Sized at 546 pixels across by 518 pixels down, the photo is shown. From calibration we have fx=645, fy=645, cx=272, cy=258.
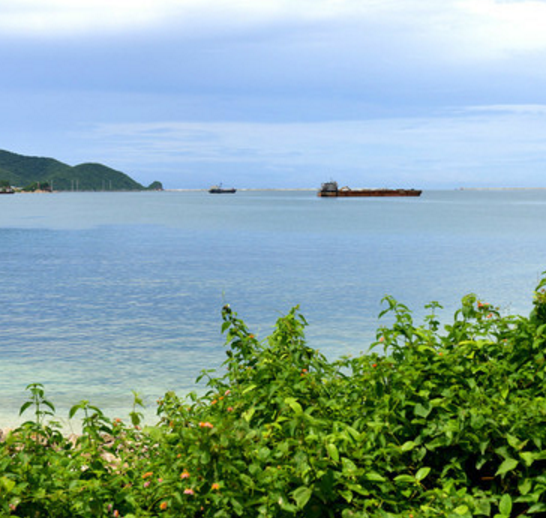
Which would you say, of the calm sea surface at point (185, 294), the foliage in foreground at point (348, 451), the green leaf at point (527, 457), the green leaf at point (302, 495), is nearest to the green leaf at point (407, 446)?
the foliage in foreground at point (348, 451)

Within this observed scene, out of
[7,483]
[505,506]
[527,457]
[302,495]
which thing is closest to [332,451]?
[302,495]

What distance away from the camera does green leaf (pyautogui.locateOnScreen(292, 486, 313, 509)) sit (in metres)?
3.88

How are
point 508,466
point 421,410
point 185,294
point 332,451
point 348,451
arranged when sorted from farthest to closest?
point 185,294 < point 421,410 < point 348,451 < point 508,466 < point 332,451

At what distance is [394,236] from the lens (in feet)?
229

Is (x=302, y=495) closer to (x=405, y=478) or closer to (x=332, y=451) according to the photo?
(x=332, y=451)

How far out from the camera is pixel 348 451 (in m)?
4.59

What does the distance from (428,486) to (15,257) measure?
47.5 meters

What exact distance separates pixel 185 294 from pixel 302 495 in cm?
2607

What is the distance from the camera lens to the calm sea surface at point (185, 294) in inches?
643

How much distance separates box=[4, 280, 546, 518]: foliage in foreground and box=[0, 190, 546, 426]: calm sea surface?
1591 mm

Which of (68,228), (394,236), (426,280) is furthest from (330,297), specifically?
(68,228)

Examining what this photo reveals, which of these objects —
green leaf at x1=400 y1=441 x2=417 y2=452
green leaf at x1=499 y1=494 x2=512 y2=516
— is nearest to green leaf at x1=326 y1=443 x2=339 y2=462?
green leaf at x1=400 y1=441 x2=417 y2=452

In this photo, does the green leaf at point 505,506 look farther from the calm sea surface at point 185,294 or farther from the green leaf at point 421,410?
the calm sea surface at point 185,294

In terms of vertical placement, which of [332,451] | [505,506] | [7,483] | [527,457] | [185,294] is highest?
[332,451]
